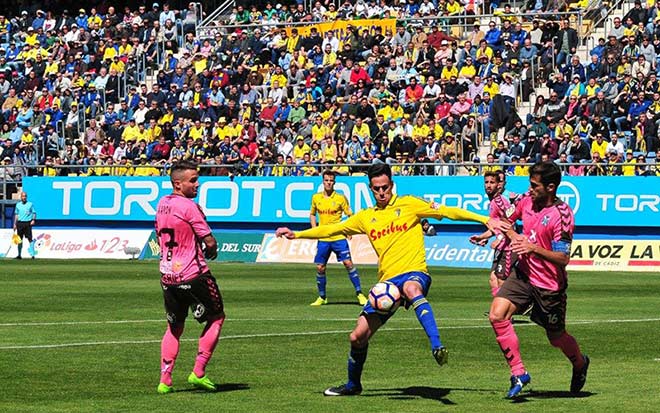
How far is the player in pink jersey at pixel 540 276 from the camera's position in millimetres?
12273

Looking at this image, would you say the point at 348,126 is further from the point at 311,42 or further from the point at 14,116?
the point at 14,116

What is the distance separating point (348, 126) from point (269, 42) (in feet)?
30.7

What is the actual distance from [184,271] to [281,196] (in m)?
31.6

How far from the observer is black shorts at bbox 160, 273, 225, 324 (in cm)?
1299

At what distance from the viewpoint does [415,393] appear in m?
13.0

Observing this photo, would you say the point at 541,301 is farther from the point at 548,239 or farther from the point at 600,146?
the point at 600,146

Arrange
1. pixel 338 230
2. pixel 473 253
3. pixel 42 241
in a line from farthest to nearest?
pixel 42 241
pixel 473 253
pixel 338 230

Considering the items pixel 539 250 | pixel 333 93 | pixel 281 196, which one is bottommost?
pixel 281 196

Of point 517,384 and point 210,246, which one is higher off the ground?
point 210,246

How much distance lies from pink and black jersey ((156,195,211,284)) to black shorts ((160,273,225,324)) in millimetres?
68

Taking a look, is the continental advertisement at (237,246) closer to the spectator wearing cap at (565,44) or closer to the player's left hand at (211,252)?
the spectator wearing cap at (565,44)

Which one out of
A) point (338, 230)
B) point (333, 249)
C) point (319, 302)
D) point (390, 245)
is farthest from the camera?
point (333, 249)

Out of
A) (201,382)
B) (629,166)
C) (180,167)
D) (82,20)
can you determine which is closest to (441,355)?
(201,382)

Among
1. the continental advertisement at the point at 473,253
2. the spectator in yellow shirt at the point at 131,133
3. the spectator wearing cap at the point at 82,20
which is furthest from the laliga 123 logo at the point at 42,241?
the spectator wearing cap at the point at 82,20
